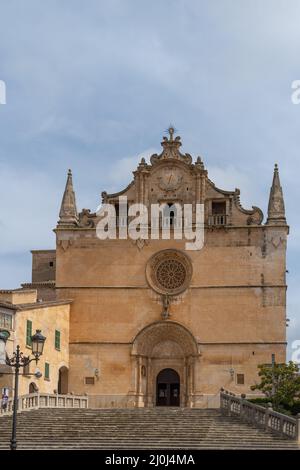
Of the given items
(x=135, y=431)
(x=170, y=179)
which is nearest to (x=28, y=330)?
(x=170, y=179)

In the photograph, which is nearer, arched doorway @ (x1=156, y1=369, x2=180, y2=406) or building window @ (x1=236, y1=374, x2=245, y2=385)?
building window @ (x1=236, y1=374, x2=245, y2=385)

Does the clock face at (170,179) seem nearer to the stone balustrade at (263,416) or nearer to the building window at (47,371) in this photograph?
the building window at (47,371)

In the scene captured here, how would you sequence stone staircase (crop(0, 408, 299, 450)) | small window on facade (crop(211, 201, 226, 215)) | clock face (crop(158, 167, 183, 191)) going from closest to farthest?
stone staircase (crop(0, 408, 299, 450))
small window on facade (crop(211, 201, 226, 215))
clock face (crop(158, 167, 183, 191))

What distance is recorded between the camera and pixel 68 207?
54.4 metres

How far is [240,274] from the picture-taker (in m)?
51.8

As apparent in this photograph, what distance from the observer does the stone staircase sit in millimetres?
31062

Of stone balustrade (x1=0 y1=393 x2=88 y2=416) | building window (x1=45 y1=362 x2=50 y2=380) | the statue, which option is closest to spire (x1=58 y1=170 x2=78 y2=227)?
the statue

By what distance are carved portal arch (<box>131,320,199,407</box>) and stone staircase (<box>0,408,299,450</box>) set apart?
1184 centimetres

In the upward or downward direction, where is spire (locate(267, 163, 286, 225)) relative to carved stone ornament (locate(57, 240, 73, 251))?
upward

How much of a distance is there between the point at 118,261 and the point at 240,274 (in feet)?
22.9

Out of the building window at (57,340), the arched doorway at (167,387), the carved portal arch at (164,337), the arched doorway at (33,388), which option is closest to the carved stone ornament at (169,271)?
the carved portal arch at (164,337)

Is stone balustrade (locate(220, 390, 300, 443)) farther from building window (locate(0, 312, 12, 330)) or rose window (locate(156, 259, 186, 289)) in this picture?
rose window (locate(156, 259, 186, 289))

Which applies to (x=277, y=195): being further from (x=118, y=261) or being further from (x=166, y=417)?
(x=166, y=417)
